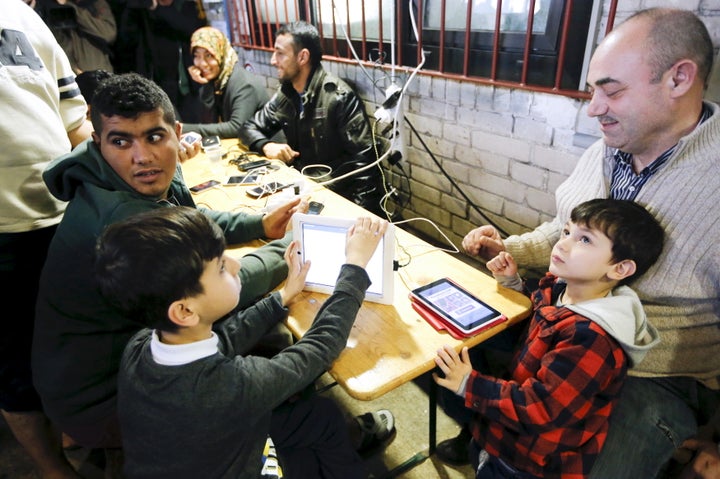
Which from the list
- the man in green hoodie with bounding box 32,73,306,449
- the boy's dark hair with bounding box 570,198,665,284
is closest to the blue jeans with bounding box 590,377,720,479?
the boy's dark hair with bounding box 570,198,665,284

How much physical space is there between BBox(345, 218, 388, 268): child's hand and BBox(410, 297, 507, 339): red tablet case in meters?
0.22

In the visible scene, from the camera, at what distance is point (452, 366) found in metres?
1.06

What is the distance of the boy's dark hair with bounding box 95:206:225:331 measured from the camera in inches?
34.2

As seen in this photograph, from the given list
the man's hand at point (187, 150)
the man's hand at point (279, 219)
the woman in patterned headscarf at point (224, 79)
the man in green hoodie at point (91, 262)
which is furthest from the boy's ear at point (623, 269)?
the woman in patterned headscarf at point (224, 79)

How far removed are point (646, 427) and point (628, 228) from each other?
1.70 feet

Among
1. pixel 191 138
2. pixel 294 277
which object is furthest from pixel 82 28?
pixel 294 277

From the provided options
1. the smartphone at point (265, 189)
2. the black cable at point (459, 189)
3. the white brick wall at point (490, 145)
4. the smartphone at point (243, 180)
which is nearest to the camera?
the white brick wall at point (490, 145)

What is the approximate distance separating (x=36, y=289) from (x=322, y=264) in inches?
37.1

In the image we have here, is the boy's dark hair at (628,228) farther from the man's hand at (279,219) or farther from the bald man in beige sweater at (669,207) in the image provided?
the man's hand at (279,219)

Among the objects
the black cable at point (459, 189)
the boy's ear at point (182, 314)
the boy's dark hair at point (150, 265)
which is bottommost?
the black cable at point (459, 189)

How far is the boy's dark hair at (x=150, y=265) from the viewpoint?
87 cm

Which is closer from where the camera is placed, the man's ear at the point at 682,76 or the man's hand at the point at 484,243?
the man's ear at the point at 682,76

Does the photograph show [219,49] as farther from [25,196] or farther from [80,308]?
[80,308]

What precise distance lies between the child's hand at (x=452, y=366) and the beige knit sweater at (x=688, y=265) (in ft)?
1.74
